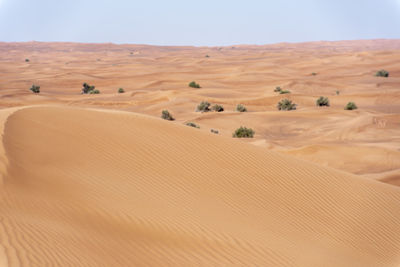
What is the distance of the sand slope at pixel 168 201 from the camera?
15.7ft

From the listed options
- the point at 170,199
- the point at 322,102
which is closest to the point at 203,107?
the point at 322,102

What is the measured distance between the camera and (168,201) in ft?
20.8

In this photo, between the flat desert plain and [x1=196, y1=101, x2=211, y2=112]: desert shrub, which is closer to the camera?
the flat desert plain

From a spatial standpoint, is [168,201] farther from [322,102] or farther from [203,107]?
[322,102]

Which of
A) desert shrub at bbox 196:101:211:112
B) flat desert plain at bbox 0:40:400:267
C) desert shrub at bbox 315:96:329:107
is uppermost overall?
flat desert plain at bbox 0:40:400:267

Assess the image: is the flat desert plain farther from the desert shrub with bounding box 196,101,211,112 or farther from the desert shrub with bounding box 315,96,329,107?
the desert shrub with bounding box 315,96,329,107

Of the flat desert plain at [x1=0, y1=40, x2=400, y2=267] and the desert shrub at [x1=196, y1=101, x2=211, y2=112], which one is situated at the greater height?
the flat desert plain at [x1=0, y1=40, x2=400, y2=267]

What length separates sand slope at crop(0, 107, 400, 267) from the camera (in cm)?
478

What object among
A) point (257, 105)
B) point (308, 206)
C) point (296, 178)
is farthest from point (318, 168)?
point (257, 105)

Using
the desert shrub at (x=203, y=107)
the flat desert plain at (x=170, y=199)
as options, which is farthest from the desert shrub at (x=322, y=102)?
the flat desert plain at (x=170, y=199)

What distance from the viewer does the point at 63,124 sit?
27.2 ft

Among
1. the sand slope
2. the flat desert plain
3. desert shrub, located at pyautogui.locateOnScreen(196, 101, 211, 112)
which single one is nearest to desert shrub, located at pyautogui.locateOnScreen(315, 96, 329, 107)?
desert shrub, located at pyautogui.locateOnScreen(196, 101, 211, 112)

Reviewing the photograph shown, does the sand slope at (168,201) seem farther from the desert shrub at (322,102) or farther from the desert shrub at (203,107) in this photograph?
the desert shrub at (322,102)

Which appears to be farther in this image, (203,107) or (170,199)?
(203,107)
